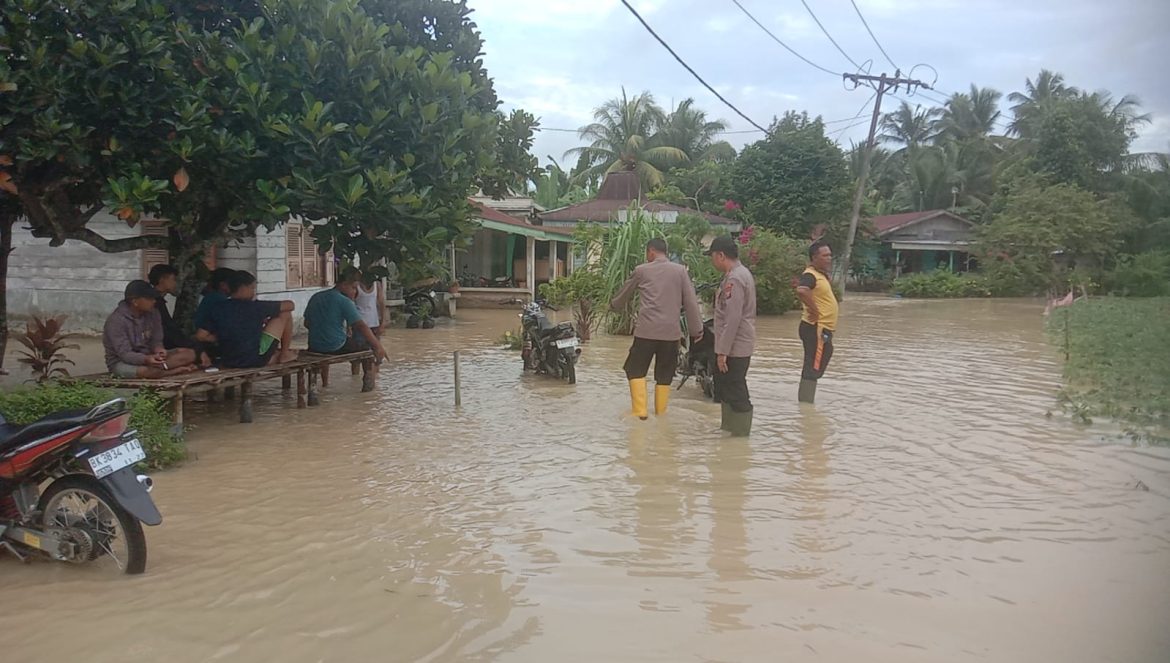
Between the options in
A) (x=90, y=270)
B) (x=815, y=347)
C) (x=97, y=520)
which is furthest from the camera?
(x=90, y=270)

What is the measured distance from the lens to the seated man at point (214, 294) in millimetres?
8062

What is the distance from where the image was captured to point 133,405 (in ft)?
19.7

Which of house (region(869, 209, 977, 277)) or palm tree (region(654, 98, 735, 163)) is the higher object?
palm tree (region(654, 98, 735, 163))

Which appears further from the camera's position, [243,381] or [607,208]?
[607,208]

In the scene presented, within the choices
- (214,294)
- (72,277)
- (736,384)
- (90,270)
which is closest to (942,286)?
(736,384)

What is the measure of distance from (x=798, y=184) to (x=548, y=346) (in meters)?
22.7

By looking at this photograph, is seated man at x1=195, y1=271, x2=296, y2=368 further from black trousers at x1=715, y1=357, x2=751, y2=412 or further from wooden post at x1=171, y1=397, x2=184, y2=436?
black trousers at x1=715, y1=357, x2=751, y2=412

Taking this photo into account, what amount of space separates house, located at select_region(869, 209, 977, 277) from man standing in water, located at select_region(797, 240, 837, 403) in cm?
2884

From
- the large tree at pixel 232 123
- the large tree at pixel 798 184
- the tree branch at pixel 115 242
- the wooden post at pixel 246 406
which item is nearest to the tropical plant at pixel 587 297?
the large tree at pixel 232 123

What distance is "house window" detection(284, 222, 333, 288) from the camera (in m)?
14.6

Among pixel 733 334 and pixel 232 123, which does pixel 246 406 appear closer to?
pixel 232 123

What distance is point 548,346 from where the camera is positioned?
1048cm

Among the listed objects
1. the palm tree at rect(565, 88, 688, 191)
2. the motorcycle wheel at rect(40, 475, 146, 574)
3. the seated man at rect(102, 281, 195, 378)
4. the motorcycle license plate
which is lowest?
the motorcycle wheel at rect(40, 475, 146, 574)

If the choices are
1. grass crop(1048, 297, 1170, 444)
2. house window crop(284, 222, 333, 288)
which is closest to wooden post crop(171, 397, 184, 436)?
grass crop(1048, 297, 1170, 444)
